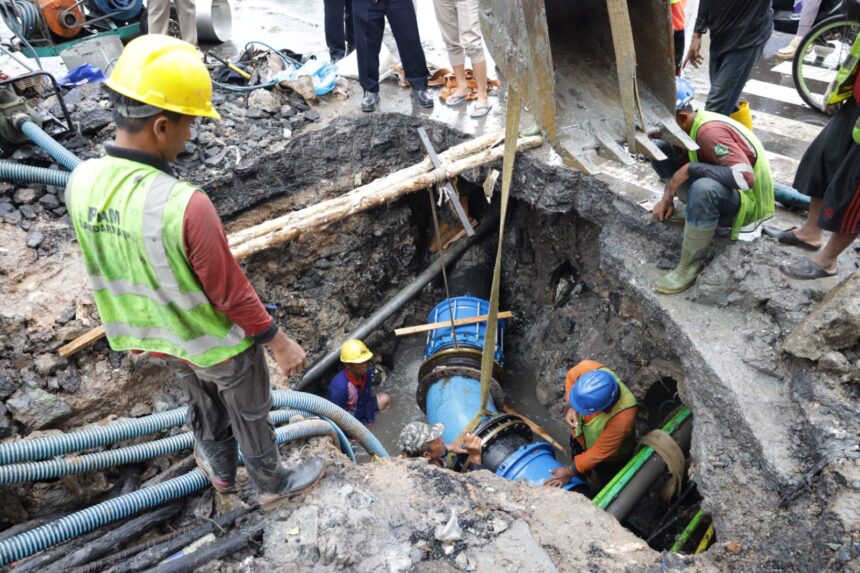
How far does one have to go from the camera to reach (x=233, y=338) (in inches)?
93.6

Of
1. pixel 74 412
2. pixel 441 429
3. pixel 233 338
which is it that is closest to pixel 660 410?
pixel 441 429

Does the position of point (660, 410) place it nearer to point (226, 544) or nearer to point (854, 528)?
point (854, 528)

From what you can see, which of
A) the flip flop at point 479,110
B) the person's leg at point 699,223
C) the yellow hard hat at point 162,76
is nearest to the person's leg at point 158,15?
the flip flop at point 479,110

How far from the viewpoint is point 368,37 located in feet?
18.5

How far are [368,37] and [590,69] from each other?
9.45ft

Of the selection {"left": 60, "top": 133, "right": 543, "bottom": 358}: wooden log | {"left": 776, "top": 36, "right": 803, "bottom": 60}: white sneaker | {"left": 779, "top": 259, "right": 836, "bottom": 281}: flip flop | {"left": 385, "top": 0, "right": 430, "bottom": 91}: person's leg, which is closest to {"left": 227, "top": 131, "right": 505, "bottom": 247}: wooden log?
{"left": 60, "top": 133, "right": 543, "bottom": 358}: wooden log

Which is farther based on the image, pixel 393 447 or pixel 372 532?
pixel 393 447

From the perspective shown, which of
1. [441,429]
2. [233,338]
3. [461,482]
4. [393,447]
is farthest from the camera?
[393,447]

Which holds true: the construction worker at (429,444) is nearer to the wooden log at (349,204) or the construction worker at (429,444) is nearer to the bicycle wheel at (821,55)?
the wooden log at (349,204)

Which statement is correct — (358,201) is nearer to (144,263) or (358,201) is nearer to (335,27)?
(144,263)

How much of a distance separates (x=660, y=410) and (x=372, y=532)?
3179 millimetres

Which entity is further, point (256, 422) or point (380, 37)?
point (380, 37)

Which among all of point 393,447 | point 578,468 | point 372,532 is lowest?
point 393,447

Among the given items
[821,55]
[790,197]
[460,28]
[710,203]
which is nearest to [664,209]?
[710,203]
